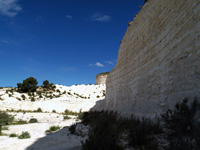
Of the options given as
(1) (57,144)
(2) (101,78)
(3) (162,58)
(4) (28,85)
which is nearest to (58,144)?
(1) (57,144)

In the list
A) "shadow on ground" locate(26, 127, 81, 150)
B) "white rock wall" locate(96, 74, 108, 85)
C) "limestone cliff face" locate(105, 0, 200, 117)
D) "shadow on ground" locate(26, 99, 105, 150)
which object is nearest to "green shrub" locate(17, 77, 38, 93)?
"white rock wall" locate(96, 74, 108, 85)

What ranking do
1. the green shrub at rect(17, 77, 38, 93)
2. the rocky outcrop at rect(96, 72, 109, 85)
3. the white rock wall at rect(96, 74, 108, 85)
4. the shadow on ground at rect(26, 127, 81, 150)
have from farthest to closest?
the rocky outcrop at rect(96, 72, 109, 85), the white rock wall at rect(96, 74, 108, 85), the green shrub at rect(17, 77, 38, 93), the shadow on ground at rect(26, 127, 81, 150)

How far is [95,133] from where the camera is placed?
376 centimetres

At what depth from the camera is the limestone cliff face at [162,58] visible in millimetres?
4820

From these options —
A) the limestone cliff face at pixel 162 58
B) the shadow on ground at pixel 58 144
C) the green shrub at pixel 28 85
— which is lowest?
the shadow on ground at pixel 58 144

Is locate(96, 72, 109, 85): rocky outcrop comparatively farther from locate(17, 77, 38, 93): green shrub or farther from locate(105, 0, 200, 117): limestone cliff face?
locate(105, 0, 200, 117): limestone cliff face

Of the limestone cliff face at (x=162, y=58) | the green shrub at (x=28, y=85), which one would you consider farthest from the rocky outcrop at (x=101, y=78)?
the limestone cliff face at (x=162, y=58)

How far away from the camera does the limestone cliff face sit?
482cm

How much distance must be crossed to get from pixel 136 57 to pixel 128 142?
6.46m

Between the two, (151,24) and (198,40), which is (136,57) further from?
(198,40)

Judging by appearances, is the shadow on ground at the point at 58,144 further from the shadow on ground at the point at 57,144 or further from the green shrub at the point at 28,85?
the green shrub at the point at 28,85

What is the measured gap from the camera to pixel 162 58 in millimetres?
6680

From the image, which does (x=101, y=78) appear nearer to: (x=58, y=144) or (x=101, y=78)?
(x=101, y=78)

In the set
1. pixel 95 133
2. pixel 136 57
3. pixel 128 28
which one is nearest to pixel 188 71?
pixel 95 133
